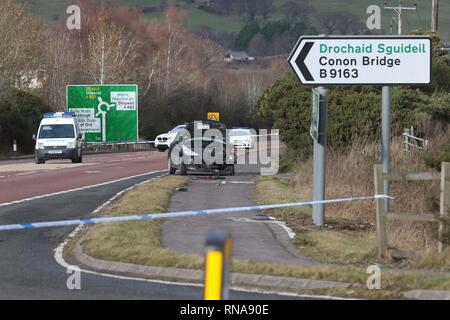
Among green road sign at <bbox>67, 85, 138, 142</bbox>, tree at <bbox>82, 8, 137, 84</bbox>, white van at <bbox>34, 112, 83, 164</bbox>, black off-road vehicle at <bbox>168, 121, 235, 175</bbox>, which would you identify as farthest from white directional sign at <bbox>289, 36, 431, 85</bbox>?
tree at <bbox>82, 8, 137, 84</bbox>

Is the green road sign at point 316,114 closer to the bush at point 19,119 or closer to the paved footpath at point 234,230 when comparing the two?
the paved footpath at point 234,230

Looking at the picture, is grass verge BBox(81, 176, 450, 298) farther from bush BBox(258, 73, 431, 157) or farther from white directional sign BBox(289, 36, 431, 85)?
bush BBox(258, 73, 431, 157)

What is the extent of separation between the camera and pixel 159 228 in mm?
16875

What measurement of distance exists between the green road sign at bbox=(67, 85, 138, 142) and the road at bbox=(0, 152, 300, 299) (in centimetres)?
3167

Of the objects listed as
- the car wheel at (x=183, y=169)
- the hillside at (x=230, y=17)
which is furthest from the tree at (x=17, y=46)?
the hillside at (x=230, y=17)

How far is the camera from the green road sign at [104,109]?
64125 mm

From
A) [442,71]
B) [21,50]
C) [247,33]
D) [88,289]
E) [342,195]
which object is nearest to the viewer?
[88,289]

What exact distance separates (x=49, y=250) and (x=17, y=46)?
151 feet

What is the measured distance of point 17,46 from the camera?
5950 centimetres

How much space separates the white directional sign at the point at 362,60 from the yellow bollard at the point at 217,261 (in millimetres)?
11506

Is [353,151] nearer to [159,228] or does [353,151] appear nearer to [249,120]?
[159,228]

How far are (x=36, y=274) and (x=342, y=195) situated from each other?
10316 mm
